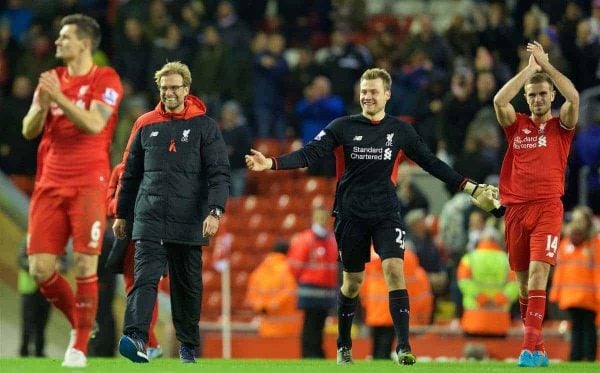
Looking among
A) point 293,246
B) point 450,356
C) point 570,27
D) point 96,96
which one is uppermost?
point 570,27

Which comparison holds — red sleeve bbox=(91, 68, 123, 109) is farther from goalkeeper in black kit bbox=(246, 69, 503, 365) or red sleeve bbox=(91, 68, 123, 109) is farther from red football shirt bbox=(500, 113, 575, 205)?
red football shirt bbox=(500, 113, 575, 205)

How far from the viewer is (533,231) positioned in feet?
41.5

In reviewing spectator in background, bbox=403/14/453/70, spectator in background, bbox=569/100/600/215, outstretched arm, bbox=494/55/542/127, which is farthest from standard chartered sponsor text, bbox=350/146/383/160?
spectator in background, bbox=403/14/453/70

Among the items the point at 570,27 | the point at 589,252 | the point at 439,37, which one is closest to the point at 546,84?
the point at 589,252

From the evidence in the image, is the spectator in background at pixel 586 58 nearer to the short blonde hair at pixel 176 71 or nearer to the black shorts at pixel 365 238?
the black shorts at pixel 365 238

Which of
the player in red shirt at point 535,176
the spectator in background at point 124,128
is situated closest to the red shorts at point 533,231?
the player in red shirt at point 535,176

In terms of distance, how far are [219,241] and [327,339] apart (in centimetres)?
342

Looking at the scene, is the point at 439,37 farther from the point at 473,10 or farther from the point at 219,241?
the point at 219,241

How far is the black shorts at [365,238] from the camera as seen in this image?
40.2ft

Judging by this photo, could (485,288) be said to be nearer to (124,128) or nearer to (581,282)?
(581,282)

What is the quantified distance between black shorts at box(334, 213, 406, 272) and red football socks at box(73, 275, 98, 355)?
2168 mm

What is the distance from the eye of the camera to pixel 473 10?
24969 millimetres

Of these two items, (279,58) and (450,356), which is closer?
(450,356)

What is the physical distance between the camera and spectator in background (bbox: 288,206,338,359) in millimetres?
18781
